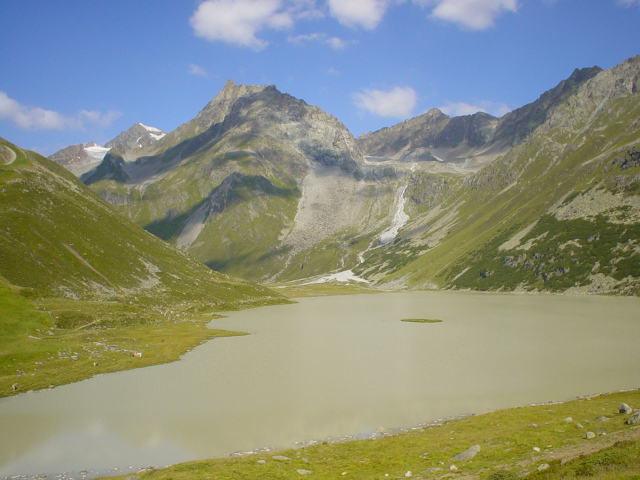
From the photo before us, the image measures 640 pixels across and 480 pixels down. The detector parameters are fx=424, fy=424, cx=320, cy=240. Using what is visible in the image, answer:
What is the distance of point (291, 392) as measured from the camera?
36938 millimetres

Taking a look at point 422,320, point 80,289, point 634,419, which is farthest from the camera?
point 80,289

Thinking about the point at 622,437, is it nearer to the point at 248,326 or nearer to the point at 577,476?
the point at 577,476

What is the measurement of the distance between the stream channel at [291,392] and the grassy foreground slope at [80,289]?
6626mm

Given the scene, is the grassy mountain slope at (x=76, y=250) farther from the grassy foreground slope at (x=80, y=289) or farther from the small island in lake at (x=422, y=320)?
the small island in lake at (x=422, y=320)

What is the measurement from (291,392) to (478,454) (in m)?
19.3

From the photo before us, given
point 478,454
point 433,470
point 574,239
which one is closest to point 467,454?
point 478,454

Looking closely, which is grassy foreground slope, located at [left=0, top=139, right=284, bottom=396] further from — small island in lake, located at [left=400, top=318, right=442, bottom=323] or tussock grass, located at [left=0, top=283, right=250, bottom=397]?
small island in lake, located at [left=400, top=318, right=442, bottom=323]

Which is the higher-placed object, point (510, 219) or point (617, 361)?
point (510, 219)

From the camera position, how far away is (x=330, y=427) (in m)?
29.0

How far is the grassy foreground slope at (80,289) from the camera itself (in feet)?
159

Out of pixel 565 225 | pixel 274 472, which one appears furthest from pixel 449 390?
pixel 565 225

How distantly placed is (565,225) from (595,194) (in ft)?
56.7

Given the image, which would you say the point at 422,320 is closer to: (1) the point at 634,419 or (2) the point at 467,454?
(1) the point at 634,419

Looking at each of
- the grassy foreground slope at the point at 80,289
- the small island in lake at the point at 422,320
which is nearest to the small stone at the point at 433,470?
the grassy foreground slope at the point at 80,289
